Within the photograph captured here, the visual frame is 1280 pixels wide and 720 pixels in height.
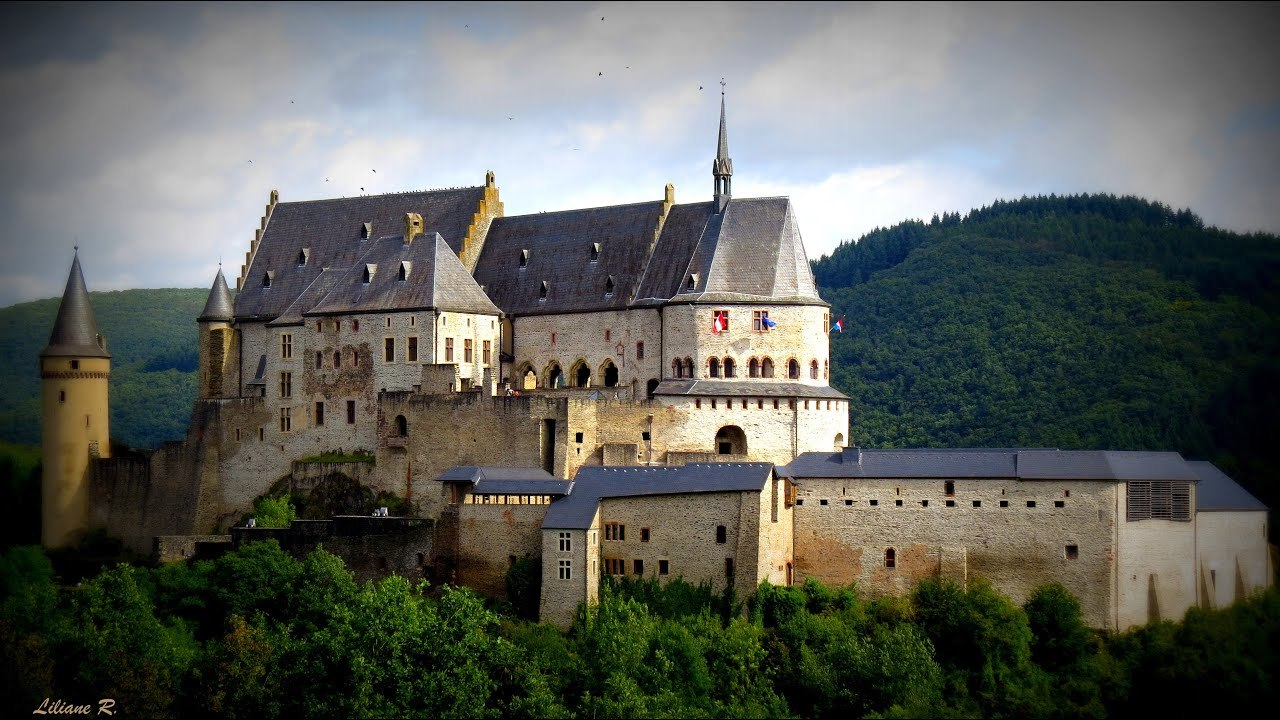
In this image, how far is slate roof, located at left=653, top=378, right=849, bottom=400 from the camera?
6281 centimetres

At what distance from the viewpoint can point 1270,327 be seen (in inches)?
2874

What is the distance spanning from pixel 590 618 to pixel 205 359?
28.1m

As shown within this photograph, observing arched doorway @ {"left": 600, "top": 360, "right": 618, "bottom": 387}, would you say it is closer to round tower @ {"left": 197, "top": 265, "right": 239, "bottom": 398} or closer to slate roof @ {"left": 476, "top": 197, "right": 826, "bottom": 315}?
slate roof @ {"left": 476, "top": 197, "right": 826, "bottom": 315}

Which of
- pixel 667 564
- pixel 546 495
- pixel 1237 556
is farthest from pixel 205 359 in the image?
pixel 1237 556

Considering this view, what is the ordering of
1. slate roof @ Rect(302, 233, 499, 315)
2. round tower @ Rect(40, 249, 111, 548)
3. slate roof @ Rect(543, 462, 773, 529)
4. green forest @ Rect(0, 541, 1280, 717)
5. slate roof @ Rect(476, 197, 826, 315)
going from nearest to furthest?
green forest @ Rect(0, 541, 1280, 717) → slate roof @ Rect(543, 462, 773, 529) → slate roof @ Rect(476, 197, 826, 315) → slate roof @ Rect(302, 233, 499, 315) → round tower @ Rect(40, 249, 111, 548)

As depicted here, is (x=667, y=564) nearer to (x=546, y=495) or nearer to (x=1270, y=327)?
(x=546, y=495)

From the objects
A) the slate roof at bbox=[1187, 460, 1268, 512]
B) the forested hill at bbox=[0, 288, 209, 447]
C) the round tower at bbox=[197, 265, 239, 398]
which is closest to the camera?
the slate roof at bbox=[1187, 460, 1268, 512]

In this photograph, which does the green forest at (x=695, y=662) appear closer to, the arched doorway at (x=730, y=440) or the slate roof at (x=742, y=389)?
the arched doorway at (x=730, y=440)

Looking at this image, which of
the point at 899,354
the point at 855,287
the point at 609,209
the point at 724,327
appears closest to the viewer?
the point at 724,327

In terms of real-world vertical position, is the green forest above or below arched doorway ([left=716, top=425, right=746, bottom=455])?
below

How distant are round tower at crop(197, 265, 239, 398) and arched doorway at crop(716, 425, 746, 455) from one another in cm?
2257

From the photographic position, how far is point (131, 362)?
4240 inches

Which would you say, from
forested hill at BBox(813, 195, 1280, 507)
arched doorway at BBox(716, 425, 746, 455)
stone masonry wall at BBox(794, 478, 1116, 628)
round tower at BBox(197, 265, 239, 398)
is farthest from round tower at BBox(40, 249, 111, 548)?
forested hill at BBox(813, 195, 1280, 507)

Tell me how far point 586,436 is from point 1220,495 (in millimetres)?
21610
